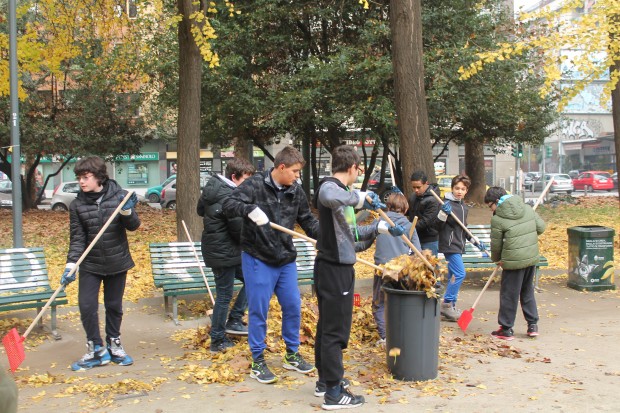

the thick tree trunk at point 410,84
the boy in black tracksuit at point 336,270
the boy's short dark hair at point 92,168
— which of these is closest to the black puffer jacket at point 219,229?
the boy's short dark hair at point 92,168

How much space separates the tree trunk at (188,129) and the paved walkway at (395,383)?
12.0 ft

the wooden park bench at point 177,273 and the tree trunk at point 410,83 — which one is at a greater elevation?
the tree trunk at point 410,83

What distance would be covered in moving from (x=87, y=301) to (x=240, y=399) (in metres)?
1.75

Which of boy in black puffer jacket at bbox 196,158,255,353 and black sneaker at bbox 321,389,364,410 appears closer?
black sneaker at bbox 321,389,364,410

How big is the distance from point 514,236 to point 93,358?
14.2 ft

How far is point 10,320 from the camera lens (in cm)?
784

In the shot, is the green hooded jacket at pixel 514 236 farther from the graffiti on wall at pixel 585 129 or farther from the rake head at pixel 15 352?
the graffiti on wall at pixel 585 129

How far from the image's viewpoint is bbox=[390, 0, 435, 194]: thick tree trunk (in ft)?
35.1

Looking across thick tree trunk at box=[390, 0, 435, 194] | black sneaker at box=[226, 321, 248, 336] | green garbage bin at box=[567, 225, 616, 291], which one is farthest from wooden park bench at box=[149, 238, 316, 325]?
green garbage bin at box=[567, 225, 616, 291]

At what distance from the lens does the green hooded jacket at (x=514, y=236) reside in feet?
23.4

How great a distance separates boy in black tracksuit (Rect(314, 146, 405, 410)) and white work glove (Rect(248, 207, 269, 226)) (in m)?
0.47

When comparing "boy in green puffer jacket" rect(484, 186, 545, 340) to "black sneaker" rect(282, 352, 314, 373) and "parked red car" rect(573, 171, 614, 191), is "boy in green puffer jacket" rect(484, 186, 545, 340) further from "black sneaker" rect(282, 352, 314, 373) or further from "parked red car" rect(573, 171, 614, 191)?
"parked red car" rect(573, 171, 614, 191)

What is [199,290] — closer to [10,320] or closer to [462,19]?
[10,320]

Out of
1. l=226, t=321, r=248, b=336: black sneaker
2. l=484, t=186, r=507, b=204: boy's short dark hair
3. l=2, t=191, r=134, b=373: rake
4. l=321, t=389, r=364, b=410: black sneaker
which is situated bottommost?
l=321, t=389, r=364, b=410: black sneaker
